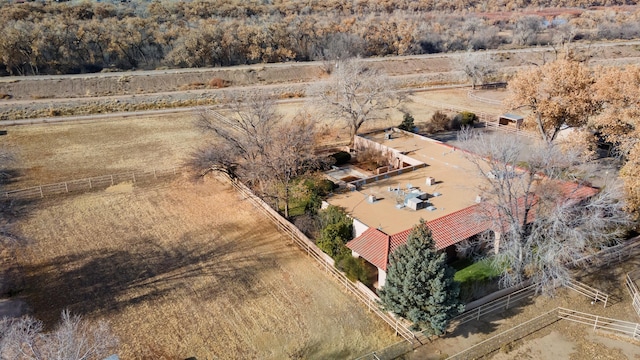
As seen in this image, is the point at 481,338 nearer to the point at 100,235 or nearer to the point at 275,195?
the point at 275,195

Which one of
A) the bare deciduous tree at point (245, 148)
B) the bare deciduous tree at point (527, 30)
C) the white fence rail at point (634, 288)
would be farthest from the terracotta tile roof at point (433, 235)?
the bare deciduous tree at point (527, 30)

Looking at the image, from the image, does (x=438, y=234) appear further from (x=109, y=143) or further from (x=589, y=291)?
(x=109, y=143)

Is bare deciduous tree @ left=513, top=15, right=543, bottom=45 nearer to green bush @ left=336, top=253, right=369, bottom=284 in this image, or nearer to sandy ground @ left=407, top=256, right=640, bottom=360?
sandy ground @ left=407, top=256, right=640, bottom=360

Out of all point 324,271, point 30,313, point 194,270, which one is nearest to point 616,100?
point 324,271

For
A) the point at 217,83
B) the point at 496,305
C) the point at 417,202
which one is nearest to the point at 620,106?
the point at 417,202

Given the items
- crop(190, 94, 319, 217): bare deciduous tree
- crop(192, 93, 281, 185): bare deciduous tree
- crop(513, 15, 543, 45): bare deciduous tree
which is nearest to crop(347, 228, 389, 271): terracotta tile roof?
crop(190, 94, 319, 217): bare deciduous tree

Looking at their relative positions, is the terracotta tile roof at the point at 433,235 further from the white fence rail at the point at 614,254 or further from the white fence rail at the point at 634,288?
the white fence rail at the point at 634,288

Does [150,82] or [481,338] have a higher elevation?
[150,82]

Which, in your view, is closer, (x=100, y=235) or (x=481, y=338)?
(x=481, y=338)
